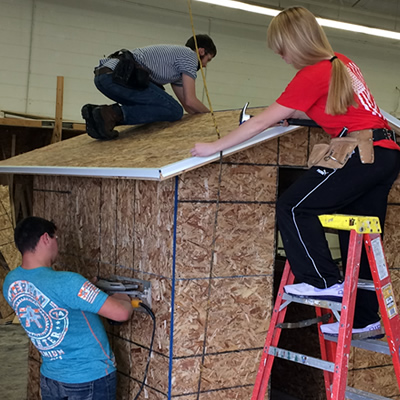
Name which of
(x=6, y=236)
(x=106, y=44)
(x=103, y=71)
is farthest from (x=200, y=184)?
(x=106, y=44)

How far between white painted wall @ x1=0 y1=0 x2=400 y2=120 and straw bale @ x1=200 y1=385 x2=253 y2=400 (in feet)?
26.4

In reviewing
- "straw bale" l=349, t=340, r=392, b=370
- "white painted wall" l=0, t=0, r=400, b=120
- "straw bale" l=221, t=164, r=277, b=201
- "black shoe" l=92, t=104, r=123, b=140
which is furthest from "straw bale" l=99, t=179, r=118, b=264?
"white painted wall" l=0, t=0, r=400, b=120

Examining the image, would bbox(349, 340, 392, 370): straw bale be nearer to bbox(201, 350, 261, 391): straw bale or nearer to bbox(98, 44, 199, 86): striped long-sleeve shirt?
bbox(201, 350, 261, 391): straw bale

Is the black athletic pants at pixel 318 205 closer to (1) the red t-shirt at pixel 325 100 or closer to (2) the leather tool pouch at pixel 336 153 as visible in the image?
(2) the leather tool pouch at pixel 336 153

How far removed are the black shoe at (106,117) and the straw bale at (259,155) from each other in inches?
50.8

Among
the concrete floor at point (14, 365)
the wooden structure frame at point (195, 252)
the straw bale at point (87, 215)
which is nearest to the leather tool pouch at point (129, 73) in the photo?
the wooden structure frame at point (195, 252)

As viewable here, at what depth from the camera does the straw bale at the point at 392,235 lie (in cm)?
413

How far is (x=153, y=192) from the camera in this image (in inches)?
140

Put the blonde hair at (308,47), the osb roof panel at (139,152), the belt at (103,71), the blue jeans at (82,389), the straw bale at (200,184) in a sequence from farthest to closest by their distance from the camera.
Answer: the belt at (103,71), the straw bale at (200,184), the blue jeans at (82,389), the osb roof panel at (139,152), the blonde hair at (308,47)

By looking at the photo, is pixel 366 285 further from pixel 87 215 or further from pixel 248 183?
pixel 87 215

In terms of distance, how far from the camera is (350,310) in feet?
9.05

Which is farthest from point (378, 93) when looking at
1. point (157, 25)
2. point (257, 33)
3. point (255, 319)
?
point (255, 319)

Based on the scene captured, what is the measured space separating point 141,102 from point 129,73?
0.25m

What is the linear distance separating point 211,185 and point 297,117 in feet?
2.10
